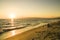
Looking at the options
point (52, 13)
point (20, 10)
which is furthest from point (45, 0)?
point (20, 10)

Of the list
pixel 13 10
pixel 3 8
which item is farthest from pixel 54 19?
pixel 3 8

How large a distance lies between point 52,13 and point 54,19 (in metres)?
0.12

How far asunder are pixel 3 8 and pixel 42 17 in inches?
25.1

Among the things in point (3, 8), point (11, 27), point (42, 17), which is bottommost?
point (11, 27)

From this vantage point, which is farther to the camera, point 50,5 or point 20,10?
point 50,5

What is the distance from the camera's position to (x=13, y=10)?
5.94 feet

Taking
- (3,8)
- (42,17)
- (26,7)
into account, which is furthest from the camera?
(42,17)

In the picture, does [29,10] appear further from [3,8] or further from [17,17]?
[3,8]

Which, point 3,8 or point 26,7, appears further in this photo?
point 26,7

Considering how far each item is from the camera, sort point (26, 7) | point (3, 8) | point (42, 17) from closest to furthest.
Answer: point (3, 8), point (26, 7), point (42, 17)

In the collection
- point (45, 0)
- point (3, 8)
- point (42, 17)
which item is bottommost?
point (42, 17)

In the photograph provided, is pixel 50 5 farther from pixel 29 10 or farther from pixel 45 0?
pixel 29 10

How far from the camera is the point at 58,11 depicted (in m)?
2.01

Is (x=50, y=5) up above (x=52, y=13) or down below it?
above
